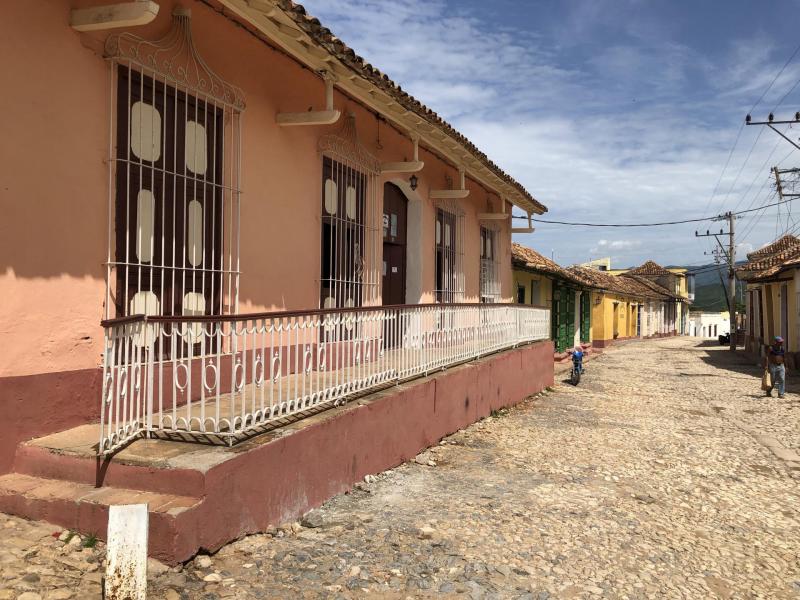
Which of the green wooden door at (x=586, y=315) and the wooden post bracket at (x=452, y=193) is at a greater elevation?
the wooden post bracket at (x=452, y=193)

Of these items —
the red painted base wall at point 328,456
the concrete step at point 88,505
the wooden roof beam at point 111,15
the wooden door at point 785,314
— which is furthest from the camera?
the wooden door at point 785,314

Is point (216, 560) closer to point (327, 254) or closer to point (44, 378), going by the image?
point (44, 378)

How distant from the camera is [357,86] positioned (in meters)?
5.85

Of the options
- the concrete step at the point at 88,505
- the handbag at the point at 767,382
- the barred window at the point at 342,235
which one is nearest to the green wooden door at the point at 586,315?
the handbag at the point at 767,382

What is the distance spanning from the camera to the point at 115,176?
153 inches

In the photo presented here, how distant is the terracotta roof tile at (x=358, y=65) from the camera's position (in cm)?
435

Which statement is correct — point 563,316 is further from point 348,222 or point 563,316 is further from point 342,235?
point 342,235

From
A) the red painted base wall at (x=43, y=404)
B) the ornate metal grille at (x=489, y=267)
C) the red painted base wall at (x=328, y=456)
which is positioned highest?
the ornate metal grille at (x=489, y=267)

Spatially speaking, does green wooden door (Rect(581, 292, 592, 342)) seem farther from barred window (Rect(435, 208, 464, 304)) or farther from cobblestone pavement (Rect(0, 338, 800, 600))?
cobblestone pavement (Rect(0, 338, 800, 600))

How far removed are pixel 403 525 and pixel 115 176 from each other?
2.85 m

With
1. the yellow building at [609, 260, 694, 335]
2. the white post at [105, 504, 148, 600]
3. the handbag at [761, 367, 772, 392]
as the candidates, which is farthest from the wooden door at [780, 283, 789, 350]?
the yellow building at [609, 260, 694, 335]

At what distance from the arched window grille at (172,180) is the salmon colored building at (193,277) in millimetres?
16

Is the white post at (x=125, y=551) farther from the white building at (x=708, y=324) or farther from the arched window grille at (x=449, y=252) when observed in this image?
the white building at (x=708, y=324)

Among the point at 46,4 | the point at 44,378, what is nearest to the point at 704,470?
the point at 44,378
